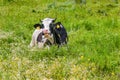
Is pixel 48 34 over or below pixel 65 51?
over

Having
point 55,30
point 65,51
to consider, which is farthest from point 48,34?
point 65,51

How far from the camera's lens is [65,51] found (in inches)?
402

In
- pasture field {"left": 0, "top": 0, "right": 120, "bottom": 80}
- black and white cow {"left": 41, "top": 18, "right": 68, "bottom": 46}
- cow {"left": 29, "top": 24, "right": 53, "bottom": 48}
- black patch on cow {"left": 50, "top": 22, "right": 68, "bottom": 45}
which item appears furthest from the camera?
black patch on cow {"left": 50, "top": 22, "right": 68, "bottom": 45}

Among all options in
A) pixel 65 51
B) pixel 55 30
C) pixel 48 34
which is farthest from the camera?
pixel 55 30

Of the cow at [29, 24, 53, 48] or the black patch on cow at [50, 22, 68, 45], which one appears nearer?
the cow at [29, 24, 53, 48]

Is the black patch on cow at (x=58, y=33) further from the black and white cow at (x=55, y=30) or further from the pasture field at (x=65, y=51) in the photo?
the pasture field at (x=65, y=51)

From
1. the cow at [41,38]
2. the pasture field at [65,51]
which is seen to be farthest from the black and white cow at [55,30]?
the pasture field at [65,51]

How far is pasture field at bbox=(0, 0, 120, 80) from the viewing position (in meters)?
7.32

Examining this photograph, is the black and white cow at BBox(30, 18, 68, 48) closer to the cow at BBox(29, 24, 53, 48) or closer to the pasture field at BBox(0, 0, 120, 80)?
the cow at BBox(29, 24, 53, 48)

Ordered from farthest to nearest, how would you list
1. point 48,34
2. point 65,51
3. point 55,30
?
1. point 55,30
2. point 48,34
3. point 65,51

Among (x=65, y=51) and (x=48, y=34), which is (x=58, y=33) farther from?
(x=65, y=51)

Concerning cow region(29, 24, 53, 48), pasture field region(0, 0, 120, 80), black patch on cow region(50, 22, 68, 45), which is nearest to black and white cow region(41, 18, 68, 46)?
black patch on cow region(50, 22, 68, 45)

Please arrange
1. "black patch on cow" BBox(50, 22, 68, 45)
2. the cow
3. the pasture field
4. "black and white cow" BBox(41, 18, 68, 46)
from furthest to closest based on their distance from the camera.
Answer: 1. "black patch on cow" BBox(50, 22, 68, 45)
2. "black and white cow" BBox(41, 18, 68, 46)
3. the cow
4. the pasture field

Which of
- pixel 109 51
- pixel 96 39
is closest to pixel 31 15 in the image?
pixel 96 39
